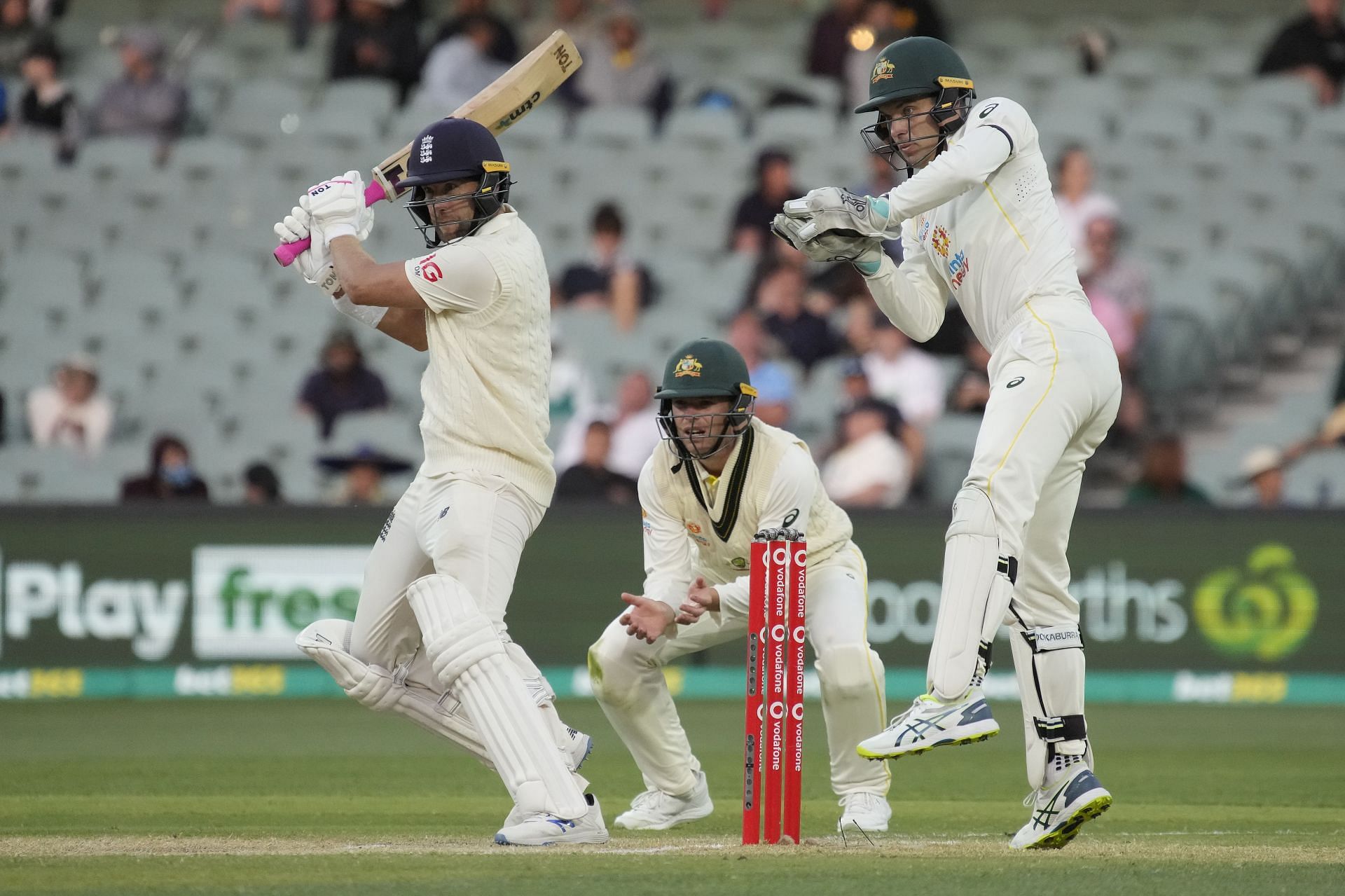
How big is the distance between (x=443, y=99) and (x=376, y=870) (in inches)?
381

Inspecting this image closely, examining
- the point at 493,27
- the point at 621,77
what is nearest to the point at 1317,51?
the point at 621,77

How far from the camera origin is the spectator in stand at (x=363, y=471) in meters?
11.2

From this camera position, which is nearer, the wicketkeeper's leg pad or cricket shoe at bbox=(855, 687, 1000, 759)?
cricket shoe at bbox=(855, 687, 1000, 759)

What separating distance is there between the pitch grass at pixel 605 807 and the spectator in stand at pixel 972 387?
1.88 m

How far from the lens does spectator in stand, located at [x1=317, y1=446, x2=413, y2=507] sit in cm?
1116

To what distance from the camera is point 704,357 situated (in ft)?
19.2

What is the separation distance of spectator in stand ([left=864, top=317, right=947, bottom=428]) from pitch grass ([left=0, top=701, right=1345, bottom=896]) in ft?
6.36

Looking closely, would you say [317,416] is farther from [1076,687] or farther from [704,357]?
[1076,687]

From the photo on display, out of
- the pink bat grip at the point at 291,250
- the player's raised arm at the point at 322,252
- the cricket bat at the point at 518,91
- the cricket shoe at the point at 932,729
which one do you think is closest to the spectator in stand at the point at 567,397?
the cricket bat at the point at 518,91

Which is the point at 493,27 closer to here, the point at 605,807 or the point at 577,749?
the point at 605,807

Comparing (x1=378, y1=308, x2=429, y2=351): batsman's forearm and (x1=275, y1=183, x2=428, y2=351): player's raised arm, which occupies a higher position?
(x1=275, y1=183, x2=428, y2=351): player's raised arm

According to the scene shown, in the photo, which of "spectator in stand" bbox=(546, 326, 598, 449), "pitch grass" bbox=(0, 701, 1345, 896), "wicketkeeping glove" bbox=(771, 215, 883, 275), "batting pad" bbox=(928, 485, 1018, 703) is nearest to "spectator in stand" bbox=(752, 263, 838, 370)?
"spectator in stand" bbox=(546, 326, 598, 449)

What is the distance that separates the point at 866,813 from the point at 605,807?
1119 millimetres

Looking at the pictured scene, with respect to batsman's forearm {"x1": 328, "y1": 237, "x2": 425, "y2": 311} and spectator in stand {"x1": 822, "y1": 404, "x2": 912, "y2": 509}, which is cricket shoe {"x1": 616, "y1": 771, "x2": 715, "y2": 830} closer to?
batsman's forearm {"x1": 328, "y1": 237, "x2": 425, "y2": 311}
